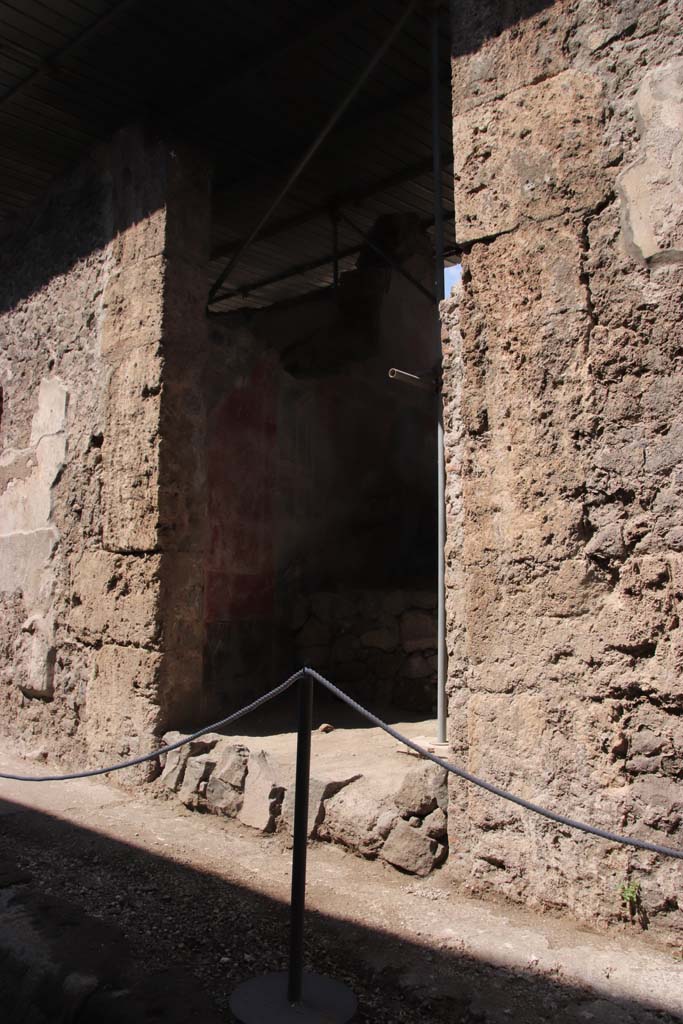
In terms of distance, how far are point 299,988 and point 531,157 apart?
2691 mm

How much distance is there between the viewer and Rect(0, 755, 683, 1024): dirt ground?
216cm

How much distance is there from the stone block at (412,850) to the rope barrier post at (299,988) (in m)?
0.82

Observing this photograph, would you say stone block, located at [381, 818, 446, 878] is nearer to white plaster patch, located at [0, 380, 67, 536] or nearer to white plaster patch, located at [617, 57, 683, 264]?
white plaster patch, located at [617, 57, 683, 264]

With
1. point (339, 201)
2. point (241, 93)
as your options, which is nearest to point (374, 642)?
point (339, 201)

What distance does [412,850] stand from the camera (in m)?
3.06

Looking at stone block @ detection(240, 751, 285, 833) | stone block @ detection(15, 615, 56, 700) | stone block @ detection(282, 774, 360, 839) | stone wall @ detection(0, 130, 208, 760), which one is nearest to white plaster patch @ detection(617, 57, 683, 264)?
stone block @ detection(282, 774, 360, 839)

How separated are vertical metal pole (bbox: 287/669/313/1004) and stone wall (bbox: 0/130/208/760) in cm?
233

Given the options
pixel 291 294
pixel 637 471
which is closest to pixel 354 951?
pixel 637 471

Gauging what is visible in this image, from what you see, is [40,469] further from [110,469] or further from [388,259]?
[388,259]

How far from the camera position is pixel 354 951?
2488mm

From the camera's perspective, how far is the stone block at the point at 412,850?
3025 mm

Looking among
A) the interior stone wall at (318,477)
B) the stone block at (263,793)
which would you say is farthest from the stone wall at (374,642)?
the stone block at (263,793)

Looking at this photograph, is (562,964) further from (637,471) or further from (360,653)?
(360,653)

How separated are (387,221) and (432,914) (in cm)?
527
